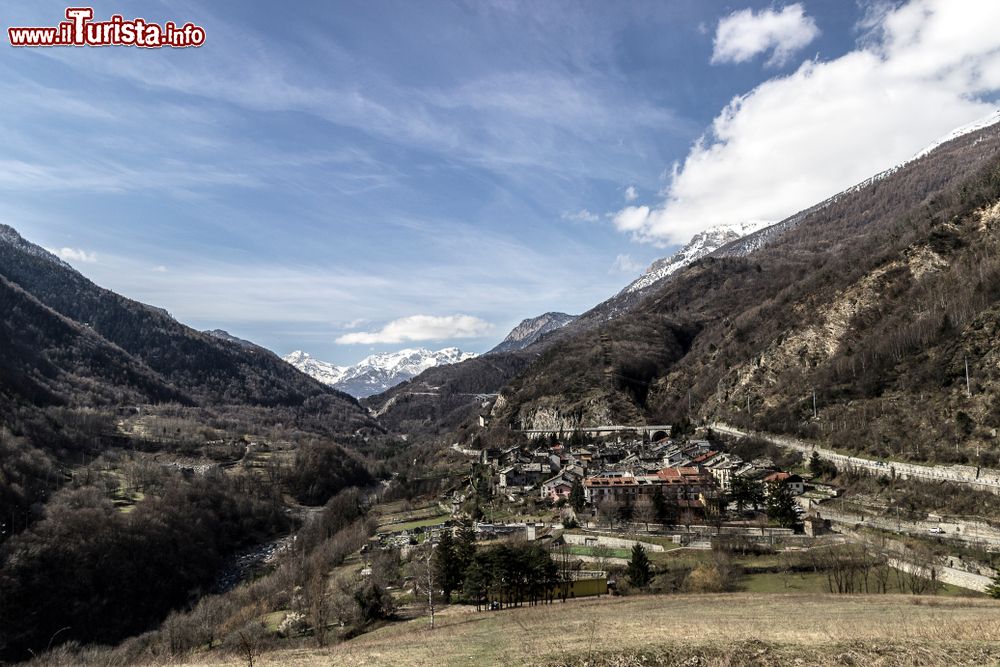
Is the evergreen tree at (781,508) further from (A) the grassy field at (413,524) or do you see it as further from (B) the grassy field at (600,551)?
(A) the grassy field at (413,524)

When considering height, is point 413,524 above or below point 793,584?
below

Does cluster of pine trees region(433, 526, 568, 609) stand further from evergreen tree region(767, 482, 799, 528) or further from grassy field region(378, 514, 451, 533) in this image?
grassy field region(378, 514, 451, 533)

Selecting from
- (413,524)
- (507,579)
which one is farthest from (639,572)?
(413,524)

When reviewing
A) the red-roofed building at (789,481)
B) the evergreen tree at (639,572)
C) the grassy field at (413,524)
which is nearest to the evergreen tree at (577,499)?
the grassy field at (413,524)

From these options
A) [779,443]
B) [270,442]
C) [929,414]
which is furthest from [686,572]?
[270,442]

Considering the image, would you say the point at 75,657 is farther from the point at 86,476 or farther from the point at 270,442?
the point at 270,442

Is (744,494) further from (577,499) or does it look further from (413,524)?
(413,524)

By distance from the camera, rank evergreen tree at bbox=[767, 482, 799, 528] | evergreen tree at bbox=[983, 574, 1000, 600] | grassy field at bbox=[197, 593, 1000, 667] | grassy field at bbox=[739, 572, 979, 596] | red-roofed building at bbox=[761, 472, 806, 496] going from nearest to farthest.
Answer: grassy field at bbox=[197, 593, 1000, 667] → evergreen tree at bbox=[983, 574, 1000, 600] → grassy field at bbox=[739, 572, 979, 596] → evergreen tree at bbox=[767, 482, 799, 528] → red-roofed building at bbox=[761, 472, 806, 496]

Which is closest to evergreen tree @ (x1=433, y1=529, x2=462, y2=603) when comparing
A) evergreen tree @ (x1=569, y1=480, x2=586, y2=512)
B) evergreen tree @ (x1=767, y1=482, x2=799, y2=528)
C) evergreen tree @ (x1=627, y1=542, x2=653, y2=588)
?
Answer: evergreen tree @ (x1=627, y1=542, x2=653, y2=588)
